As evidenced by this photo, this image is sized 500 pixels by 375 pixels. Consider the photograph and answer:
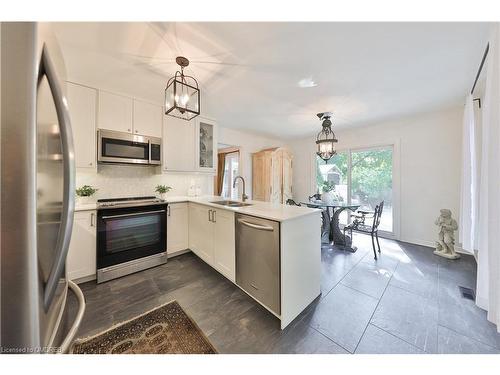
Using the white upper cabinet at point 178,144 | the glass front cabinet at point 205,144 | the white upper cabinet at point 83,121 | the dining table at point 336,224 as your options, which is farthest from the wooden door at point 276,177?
the white upper cabinet at point 83,121

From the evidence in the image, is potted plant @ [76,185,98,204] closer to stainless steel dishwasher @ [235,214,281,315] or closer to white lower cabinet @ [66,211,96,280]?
white lower cabinet @ [66,211,96,280]

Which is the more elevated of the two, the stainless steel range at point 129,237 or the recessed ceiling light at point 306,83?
the recessed ceiling light at point 306,83

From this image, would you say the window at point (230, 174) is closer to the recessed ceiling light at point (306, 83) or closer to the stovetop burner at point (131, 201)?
the stovetop burner at point (131, 201)

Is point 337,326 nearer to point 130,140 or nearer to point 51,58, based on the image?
point 51,58

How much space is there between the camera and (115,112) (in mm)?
2416

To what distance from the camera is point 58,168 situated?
61cm

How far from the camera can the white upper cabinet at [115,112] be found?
7.63ft

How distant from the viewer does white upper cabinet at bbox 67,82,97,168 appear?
2152 millimetres

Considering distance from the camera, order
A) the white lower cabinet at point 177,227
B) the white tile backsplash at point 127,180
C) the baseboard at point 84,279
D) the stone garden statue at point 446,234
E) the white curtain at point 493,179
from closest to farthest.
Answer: the white curtain at point 493,179, the baseboard at point 84,279, the white tile backsplash at point 127,180, the white lower cabinet at point 177,227, the stone garden statue at point 446,234

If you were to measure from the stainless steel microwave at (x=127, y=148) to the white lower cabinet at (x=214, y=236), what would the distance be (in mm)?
956

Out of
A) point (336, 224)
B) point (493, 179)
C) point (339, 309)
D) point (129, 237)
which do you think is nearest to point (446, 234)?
point (336, 224)

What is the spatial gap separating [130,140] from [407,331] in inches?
142
